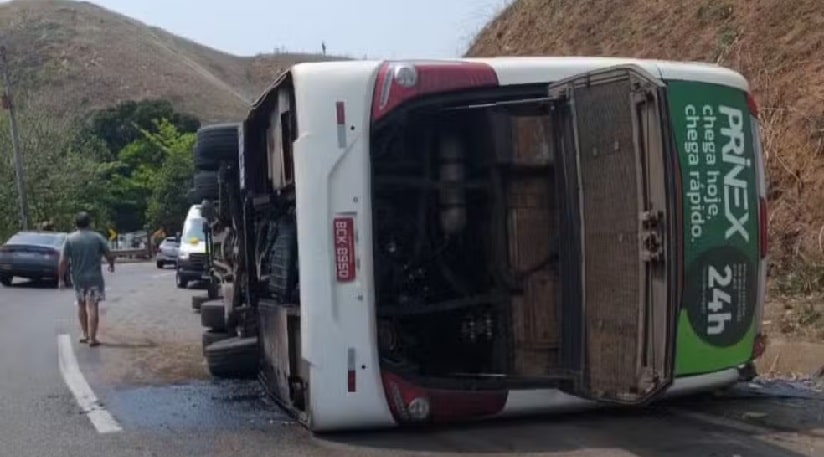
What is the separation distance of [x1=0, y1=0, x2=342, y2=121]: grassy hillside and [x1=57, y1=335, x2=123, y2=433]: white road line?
6693cm

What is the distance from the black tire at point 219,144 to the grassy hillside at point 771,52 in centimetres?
557

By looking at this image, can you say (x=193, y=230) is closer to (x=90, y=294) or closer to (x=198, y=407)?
(x=90, y=294)

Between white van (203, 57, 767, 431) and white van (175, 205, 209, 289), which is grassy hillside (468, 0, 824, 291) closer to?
white van (203, 57, 767, 431)

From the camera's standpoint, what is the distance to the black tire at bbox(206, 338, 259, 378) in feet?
33.9

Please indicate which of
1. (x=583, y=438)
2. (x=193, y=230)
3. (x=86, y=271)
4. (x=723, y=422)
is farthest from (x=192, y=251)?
(x=583, y=438)

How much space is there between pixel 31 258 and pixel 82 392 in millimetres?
20295

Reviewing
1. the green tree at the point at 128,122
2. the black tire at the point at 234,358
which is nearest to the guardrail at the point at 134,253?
the green tree at the point at 128,122

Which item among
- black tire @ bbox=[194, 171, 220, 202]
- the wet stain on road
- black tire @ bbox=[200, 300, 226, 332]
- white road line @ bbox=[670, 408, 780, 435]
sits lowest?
white road line @ bbox=[670, 408, 780, 435]

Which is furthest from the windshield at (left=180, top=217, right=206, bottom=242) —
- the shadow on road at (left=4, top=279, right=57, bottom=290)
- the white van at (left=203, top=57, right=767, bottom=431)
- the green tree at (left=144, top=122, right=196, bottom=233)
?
the green tree at (left=144, top=122, right=196, bottom=233)

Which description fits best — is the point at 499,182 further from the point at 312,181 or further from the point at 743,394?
the point at 743,394

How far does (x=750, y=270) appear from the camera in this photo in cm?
726

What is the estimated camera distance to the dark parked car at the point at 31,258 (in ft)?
98.0

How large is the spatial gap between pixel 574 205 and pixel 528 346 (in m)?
1.00

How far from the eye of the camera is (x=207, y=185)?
505 inches
